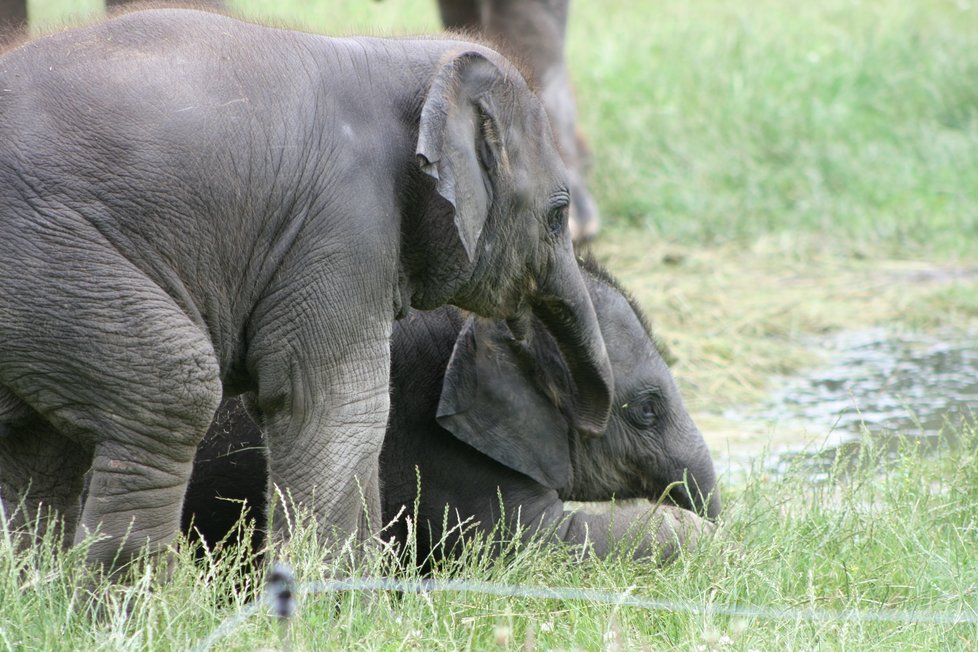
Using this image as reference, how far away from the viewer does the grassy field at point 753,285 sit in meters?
4.17

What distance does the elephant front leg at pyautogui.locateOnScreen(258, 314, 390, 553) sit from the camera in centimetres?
467

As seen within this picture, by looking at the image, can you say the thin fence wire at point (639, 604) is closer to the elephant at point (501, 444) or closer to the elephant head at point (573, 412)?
the elephant at point (501, 444)

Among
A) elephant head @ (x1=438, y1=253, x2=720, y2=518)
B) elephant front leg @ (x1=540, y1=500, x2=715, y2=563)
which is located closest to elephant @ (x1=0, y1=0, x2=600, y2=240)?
elephant head @ (x1=438, y1=253, x2=720, y2=518)

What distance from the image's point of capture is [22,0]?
7.33 m

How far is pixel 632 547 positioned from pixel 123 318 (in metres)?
1.79

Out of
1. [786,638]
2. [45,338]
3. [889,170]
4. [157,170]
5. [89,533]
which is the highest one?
[889,170]

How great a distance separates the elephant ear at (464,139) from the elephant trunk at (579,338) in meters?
0.48

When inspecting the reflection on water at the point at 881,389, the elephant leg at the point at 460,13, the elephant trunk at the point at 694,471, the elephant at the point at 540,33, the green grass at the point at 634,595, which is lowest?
the green grass at the point at 634,595

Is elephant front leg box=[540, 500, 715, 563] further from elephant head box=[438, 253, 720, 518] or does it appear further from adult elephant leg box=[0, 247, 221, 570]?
adult elephant leg box=[0, 247, 221, 570]

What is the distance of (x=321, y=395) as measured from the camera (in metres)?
4.68

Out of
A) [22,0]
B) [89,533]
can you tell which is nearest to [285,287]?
[89,533]

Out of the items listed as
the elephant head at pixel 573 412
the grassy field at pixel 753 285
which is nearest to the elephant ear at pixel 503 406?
the elephant head at pixel 573 412

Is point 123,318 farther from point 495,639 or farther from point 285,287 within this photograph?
point 495,639

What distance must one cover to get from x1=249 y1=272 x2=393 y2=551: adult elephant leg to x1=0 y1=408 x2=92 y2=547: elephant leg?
61 centimetres
